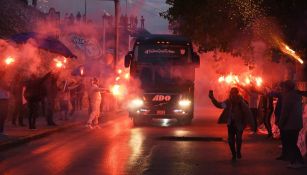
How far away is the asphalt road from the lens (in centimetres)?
1243

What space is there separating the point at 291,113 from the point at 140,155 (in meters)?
3.77

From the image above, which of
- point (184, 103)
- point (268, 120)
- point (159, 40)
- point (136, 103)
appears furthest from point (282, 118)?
point (159, 40)

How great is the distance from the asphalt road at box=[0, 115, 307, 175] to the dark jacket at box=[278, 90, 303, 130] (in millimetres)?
879

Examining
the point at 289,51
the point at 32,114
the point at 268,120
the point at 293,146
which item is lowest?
the point at 293,146

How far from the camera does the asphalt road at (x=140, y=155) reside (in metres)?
12.4

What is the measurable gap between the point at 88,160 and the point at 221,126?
13.0m

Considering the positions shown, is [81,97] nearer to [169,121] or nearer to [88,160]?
[169,121]

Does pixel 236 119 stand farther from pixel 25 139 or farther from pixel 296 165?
pixel 25 139

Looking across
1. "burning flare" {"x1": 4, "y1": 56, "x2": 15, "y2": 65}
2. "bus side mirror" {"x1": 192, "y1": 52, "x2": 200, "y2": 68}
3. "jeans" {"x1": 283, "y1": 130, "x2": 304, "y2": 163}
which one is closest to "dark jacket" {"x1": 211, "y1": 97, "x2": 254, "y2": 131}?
"jeans" {"x1": 283, "y1": 130, "x2": 304, "y2": 163}

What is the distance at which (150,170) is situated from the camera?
12.4 meters

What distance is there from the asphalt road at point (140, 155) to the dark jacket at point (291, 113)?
0.88m

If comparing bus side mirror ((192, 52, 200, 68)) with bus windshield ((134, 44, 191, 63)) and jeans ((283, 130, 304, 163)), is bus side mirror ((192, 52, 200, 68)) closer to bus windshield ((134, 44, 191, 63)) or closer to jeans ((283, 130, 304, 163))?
bus windshield ((134, 44, 191, 63))

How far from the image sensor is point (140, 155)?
15.0m

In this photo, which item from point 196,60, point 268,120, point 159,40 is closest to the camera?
point 268,120
